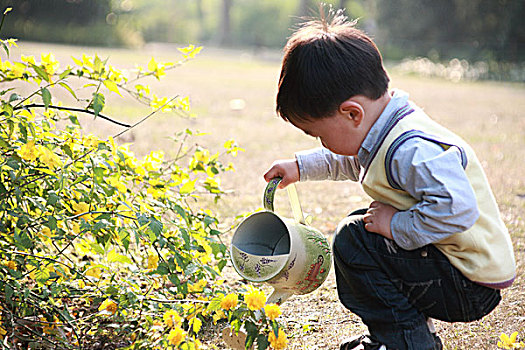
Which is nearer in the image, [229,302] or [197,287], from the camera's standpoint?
[229,302]

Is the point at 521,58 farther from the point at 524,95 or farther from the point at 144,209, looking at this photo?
the point at 144,209

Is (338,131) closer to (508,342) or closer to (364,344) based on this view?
(364,344)

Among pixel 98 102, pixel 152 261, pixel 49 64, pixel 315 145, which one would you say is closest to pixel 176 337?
pixel 152 261

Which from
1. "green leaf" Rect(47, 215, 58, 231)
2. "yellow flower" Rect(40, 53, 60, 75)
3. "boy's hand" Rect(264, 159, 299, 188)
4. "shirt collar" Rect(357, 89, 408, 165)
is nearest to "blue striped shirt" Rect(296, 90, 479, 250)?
"shirt collar" Rect(357, 89, 408, 165)

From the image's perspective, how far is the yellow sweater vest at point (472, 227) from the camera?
154 cm

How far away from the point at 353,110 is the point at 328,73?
0.12 metres

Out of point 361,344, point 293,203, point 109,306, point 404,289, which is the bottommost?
point 361,344

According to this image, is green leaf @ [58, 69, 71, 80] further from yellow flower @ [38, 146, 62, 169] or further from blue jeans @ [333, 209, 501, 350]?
blue jeans @ [333, 209, 501, 350]

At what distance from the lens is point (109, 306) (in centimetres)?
164

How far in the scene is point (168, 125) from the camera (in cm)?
597

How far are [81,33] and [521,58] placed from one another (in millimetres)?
15293

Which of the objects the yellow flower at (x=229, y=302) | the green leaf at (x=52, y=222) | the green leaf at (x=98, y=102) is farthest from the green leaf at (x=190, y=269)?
the green leaf at (x=98, y=102)

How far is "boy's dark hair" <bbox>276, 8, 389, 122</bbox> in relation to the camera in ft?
5.21

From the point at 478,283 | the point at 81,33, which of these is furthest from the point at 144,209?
the point at 81,33
